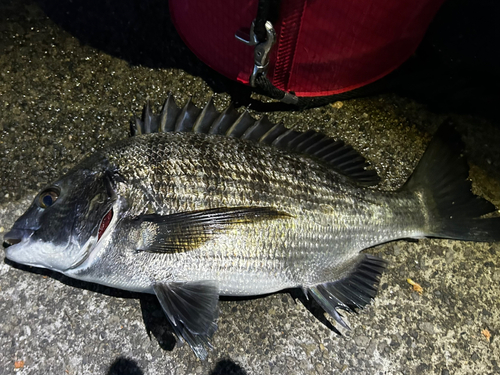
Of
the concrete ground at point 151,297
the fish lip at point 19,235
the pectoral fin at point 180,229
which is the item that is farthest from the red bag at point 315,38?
the fish lip at point 19,235

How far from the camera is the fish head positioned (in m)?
1.30

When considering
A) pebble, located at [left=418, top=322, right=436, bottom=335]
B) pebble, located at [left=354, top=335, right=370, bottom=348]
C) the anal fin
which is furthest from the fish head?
pebble, located at [left=418, top=322, right=436, bottom=335]

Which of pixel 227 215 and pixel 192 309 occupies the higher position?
pixel 227 215

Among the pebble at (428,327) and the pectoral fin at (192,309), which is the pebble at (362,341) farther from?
the pectoral fin at (192,309)

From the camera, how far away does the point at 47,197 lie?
1.37 metres

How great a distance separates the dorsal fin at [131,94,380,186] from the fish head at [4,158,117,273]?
1.20 ft

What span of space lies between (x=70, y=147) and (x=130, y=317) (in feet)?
3.00

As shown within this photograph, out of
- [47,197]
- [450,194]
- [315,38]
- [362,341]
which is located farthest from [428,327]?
[47,197]

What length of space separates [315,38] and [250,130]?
1.63 feet

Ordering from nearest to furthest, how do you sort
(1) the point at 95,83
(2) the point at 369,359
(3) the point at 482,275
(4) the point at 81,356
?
(4) the point at 81,356, (2) the point at 369,359, (3) the point at 482,275, (1) the point at 95,83

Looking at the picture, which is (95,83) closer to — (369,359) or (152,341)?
(152,341)

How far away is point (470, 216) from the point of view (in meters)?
1.62

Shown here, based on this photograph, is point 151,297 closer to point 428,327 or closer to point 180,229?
point 180,229

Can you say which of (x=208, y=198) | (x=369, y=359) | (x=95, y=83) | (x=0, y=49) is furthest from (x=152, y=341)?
(x=0, y=49)
